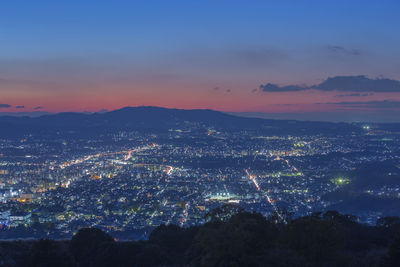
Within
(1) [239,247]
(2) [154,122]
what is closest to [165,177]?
(1) [239,247]

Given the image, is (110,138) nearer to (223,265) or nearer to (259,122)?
(259,122)

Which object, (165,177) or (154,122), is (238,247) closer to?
(165,177)

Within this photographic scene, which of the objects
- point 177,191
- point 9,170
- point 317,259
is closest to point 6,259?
point 317,259

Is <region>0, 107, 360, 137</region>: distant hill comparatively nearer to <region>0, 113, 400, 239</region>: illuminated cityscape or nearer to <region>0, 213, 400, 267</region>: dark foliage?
<region>0, 113, 400, 239</region>: illuminated cityscape

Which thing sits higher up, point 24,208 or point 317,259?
point 317,259

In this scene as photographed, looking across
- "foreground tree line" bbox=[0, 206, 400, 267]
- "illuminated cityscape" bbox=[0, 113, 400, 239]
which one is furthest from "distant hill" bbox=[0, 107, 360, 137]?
"foreground tree line" bbox=[0, 206, 400, 267]

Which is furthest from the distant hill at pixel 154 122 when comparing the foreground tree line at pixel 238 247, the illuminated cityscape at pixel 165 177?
→ the foreground tree line at pixel 238 247
